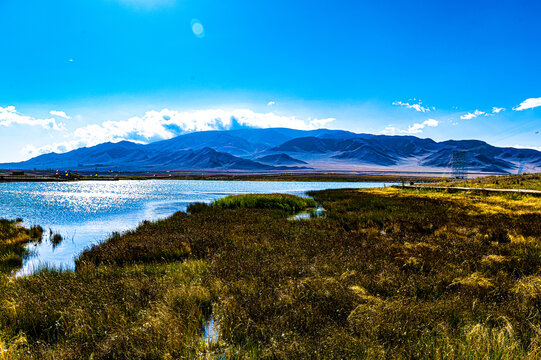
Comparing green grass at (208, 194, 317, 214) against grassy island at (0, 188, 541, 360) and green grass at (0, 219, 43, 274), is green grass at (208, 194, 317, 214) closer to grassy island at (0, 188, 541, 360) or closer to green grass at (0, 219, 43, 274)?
green grass at (0, 219, 43, 274)

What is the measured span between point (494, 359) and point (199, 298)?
18.3 feet

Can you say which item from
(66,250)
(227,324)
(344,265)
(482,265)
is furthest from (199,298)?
(66,250)

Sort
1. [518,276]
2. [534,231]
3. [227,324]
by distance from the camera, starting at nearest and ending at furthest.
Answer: [227,324] → [518,276] → [534,231]

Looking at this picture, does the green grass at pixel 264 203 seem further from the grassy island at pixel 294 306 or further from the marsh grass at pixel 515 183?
the marsh grass at pixel 515 183

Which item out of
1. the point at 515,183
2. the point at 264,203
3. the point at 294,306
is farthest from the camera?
the point at 515,183

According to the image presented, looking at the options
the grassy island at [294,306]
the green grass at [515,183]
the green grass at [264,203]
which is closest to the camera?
the grassy island at [294,306]

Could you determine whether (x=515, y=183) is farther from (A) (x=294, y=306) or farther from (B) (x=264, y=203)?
(A) (x=294, y=306)

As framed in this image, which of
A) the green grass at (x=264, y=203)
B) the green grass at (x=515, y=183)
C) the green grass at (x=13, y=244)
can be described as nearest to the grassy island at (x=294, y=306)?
the green grass at (x=13, y=244)

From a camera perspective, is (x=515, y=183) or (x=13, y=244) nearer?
(x=13, y=244)

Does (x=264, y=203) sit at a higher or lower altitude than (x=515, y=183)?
lower

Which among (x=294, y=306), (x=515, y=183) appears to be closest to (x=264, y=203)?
(x=294, y=306)

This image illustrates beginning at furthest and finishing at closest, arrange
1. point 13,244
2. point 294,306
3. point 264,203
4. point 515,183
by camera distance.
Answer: point 515,183
point 264,203
point 13,244
point 294,306

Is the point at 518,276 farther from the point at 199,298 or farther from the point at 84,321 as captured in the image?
the point at 84,321

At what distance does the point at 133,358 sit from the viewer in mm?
4223
